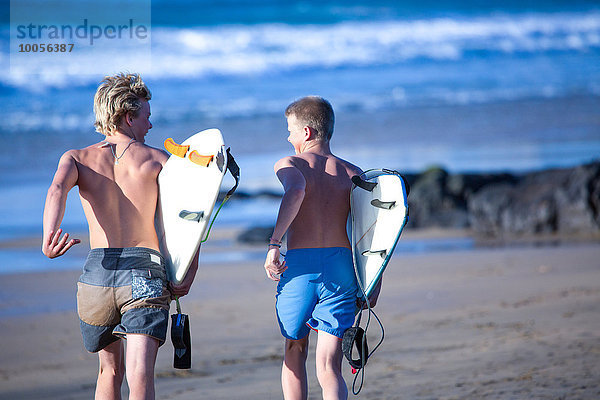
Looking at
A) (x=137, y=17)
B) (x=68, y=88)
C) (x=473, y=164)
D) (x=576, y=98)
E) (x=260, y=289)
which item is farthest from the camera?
(x=137, y=17)

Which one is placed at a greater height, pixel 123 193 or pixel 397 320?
pixel 123 193

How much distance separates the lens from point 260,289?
8.34 m

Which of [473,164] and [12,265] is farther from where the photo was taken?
[473,164]

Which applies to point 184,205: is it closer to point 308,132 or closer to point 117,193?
point 117,193

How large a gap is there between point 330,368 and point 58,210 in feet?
4.61

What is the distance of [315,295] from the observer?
360 centimetres

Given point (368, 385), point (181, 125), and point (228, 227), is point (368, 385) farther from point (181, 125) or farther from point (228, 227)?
point (181, 125)

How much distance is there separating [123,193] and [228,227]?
29.7ft

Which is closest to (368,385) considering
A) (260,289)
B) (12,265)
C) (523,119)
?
(260,289)

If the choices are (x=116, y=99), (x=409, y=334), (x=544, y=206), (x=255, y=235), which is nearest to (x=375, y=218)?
(x=116, y=99)

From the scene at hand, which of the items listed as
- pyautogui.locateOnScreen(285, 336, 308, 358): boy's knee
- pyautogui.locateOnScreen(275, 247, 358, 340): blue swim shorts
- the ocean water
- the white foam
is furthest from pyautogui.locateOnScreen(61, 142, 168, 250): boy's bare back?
the white foam

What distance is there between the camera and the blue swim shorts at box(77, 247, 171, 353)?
10.7 feet

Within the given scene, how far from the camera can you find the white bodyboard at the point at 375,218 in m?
3.69

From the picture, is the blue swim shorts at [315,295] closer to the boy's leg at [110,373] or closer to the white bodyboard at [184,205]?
the white bodyboard at [184,205]
